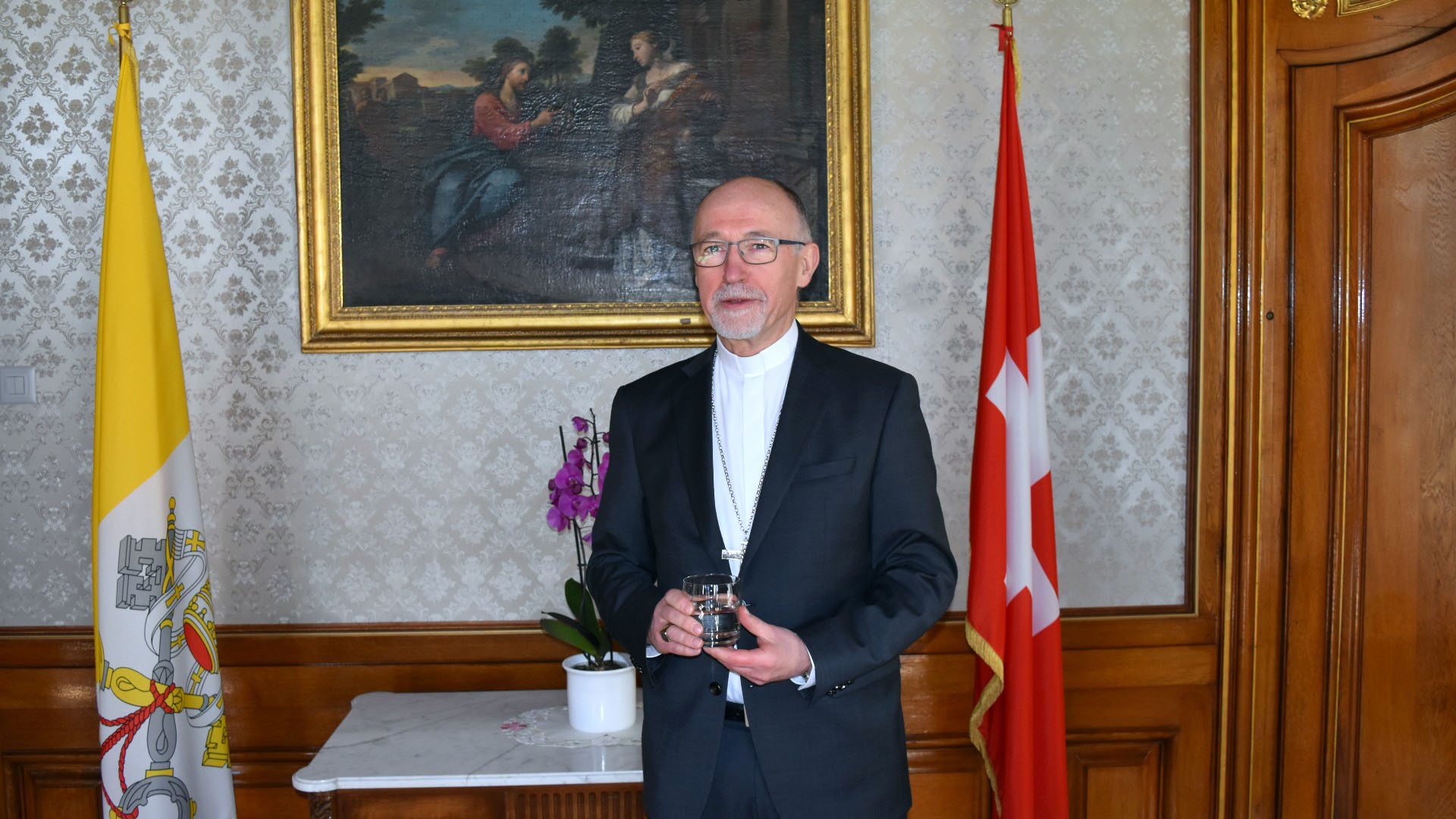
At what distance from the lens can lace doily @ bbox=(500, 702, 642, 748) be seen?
249 cm

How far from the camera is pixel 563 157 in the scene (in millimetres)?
2926

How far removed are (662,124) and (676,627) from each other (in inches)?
67.7

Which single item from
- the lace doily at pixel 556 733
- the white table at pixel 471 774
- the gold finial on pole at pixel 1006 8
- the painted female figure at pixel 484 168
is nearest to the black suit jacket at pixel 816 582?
the white table at pixel 471 774

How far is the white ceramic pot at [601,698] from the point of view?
254cm

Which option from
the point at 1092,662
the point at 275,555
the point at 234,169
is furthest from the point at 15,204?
the point at 1092,662

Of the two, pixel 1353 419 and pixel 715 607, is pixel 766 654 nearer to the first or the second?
pixel 715 607

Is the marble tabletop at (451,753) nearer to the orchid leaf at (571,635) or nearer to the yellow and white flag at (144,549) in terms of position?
the orchid leaf at (571,635)

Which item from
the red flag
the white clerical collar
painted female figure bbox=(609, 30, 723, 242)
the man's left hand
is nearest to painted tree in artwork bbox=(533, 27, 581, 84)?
painted female figure bbox=(609, 30, 723, 242)

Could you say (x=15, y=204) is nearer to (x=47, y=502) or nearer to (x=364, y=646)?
(x=47, y=502)

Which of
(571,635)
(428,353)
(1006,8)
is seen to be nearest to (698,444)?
(571,635)

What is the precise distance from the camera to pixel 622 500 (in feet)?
6.57

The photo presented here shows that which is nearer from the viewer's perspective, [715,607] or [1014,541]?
[715,607]

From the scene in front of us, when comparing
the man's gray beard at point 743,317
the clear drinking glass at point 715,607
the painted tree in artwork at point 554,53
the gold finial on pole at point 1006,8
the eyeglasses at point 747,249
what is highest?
the gold finial on pole at point 1006,8

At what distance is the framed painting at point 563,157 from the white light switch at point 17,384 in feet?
2.56
